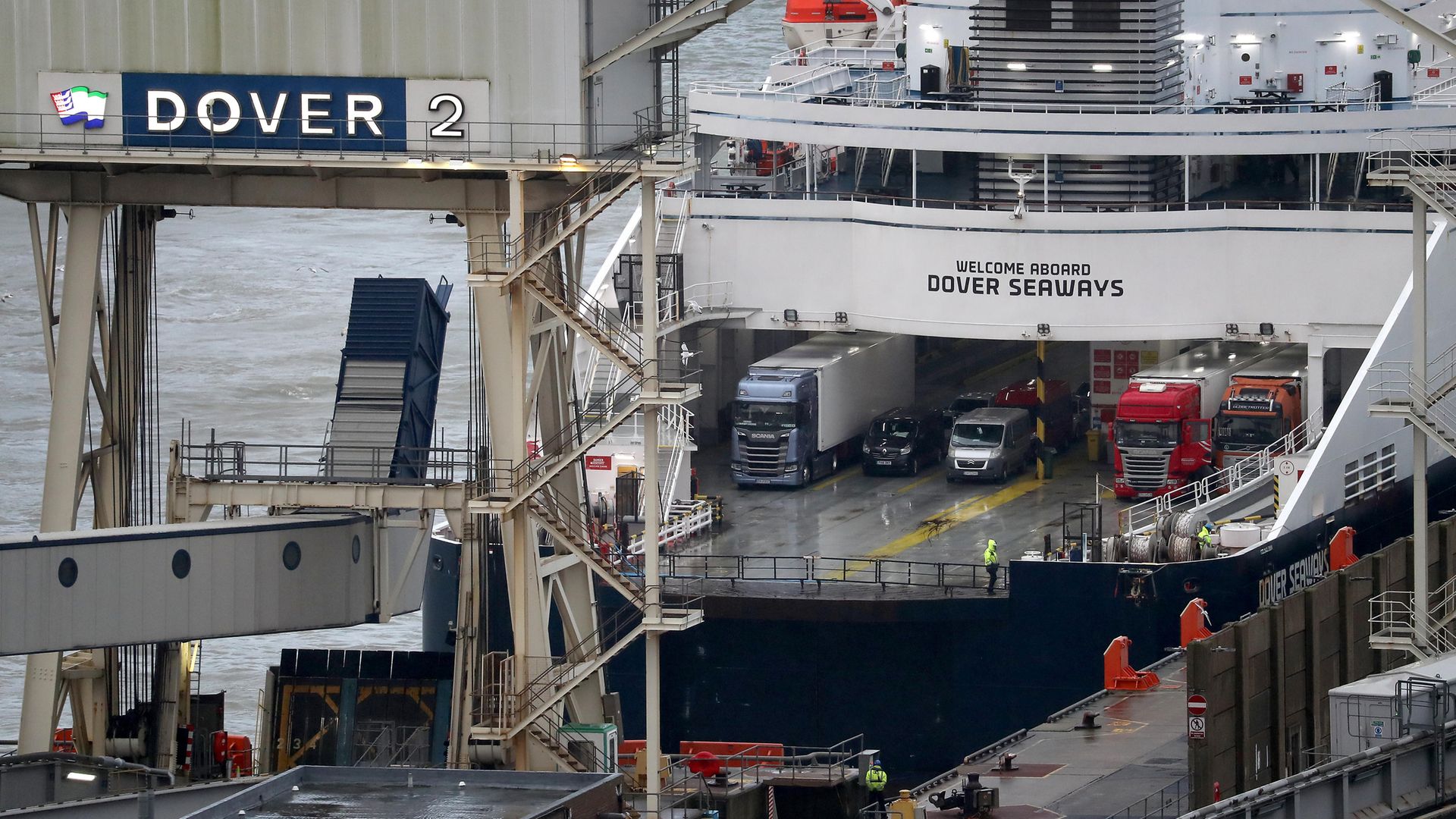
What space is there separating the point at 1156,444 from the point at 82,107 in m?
22.7

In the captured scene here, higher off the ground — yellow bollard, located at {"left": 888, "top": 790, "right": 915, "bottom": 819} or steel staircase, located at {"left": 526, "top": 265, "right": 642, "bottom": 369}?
steel staircase, located at {"left": 526, "top": 265, "right": 642, "bottom": 369}

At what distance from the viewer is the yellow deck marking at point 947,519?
48.3 meters

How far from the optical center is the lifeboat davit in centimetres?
6731

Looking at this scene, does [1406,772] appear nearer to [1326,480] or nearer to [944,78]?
[1326,480]

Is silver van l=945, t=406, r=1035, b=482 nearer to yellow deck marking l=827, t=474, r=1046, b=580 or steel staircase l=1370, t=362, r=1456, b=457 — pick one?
yellow deck marking l=827, t=474, r=1046, b=580

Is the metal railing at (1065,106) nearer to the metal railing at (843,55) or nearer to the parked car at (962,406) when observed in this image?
the parked car at (962,406)

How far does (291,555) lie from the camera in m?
37.3

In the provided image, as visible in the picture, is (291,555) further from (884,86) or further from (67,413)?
(884,86)

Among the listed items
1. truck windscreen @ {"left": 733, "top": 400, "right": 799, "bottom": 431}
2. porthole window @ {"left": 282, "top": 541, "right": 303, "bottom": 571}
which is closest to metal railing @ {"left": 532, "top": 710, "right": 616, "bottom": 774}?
porthole window @ {"left": 282, "top": 541, "right": 303, "bottom": 571}

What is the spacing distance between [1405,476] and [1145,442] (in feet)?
17.0

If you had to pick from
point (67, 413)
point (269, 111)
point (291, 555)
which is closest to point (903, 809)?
point (291, 555)

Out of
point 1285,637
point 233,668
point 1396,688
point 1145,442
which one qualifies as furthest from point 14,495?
point 1396,688

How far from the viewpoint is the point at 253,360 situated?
87812 mm

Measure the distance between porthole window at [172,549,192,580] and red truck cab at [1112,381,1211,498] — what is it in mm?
20994
